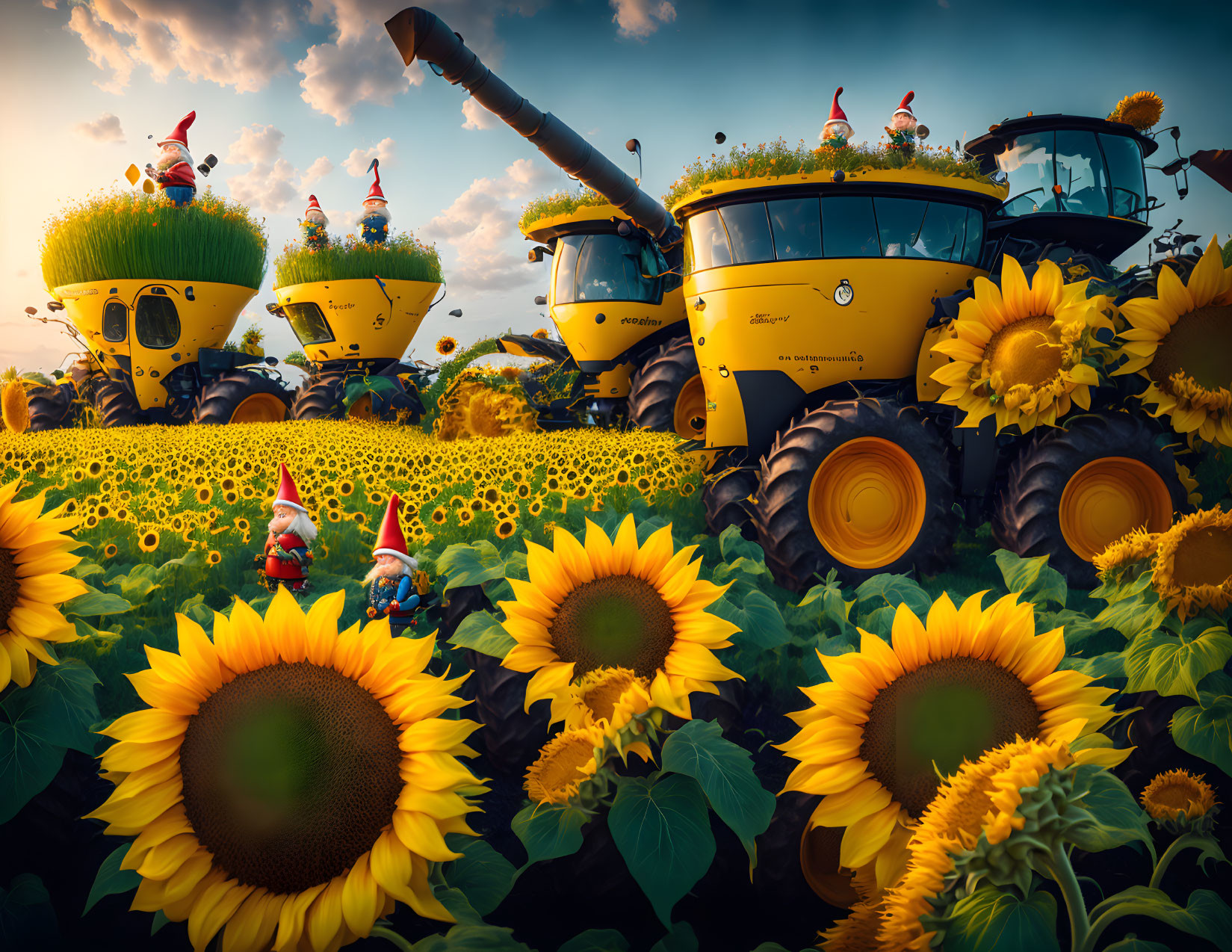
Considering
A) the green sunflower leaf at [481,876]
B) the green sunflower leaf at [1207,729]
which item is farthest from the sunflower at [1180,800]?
the green sunflower leaf at [481,876]

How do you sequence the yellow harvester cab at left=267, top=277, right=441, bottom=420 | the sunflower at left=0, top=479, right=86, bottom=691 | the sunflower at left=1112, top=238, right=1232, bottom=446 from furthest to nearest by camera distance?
the yellow harvester cab at left=267, top=277, right=441, bottom=420
the sunflower at left=1112, top=238, right=1232, bottom=446
the sunflower at left=0, top=479, right=86, bottom=691

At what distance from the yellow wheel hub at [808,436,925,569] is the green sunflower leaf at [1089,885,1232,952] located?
1761 mm

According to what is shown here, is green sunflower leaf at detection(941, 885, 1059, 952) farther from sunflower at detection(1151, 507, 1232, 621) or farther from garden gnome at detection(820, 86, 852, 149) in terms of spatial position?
garden gnome at detection(820, 86, 852, 149)

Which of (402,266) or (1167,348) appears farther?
(402,266)

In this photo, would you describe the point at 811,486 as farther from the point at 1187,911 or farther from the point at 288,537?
the point at 1187,911

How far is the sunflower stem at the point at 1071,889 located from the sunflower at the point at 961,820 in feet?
0.16

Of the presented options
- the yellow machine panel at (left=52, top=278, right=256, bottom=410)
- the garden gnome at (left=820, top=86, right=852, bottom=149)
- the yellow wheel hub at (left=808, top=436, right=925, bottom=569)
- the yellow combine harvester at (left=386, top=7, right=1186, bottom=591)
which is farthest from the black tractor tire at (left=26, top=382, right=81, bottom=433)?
the garden gnome at (left=820, top=86, right=852, bottom=149)

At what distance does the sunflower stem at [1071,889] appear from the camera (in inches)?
20.1

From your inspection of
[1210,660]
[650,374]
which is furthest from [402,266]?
[1210,660]

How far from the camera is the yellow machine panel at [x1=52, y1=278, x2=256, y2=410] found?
664 cm

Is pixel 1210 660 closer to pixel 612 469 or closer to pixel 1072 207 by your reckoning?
pixel 612 469

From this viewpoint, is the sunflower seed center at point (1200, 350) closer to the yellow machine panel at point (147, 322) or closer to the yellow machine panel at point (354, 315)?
the yellow machine panel at point (147, 322)

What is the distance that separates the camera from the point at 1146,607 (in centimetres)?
99

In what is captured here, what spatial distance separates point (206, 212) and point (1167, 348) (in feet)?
26.6
